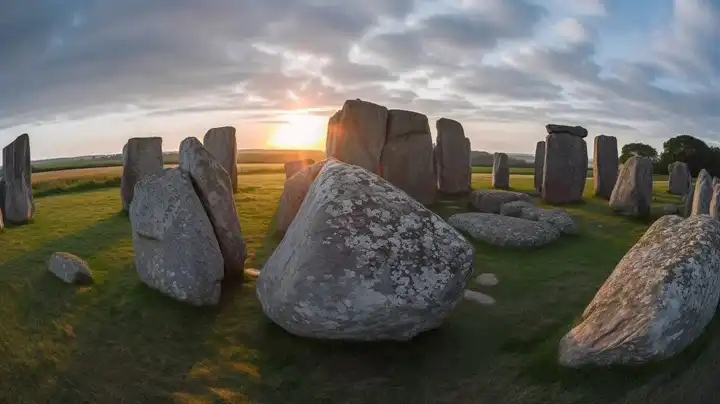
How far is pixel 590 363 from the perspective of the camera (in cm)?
576

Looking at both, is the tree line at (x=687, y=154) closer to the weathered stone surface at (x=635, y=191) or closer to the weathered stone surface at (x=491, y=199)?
the weathered stone surface at (x=635, y=191)

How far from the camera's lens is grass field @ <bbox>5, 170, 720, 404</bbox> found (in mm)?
5664

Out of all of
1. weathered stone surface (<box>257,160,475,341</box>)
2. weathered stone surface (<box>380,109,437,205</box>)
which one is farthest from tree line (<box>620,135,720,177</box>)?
weathered stone surface (<box>257,160,475,341</box>)

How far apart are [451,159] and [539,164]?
657cm

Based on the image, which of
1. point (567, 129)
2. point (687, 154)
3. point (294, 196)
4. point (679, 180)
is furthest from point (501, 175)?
point (687, 154)

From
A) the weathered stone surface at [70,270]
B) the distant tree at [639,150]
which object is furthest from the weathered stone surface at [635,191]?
the distant tree at [639,150]

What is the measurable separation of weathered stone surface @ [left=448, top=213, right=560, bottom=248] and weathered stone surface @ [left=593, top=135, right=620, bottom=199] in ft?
31.1

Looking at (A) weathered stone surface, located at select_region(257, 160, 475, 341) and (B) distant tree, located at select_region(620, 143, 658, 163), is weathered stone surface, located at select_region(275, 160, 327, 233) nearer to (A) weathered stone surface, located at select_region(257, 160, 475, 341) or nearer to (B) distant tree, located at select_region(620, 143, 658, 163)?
(A) weathered stone surface, located at select_region(257, 160, 475, 341)

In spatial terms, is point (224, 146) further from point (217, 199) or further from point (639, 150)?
point (639, 150)

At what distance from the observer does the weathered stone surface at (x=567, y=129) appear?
19688mm

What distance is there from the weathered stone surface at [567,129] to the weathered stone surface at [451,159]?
124 inches

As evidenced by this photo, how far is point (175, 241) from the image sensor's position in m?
8.53

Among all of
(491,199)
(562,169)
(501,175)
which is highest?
(562,169)

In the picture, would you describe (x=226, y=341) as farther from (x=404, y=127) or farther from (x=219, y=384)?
(x=404, y=127)
